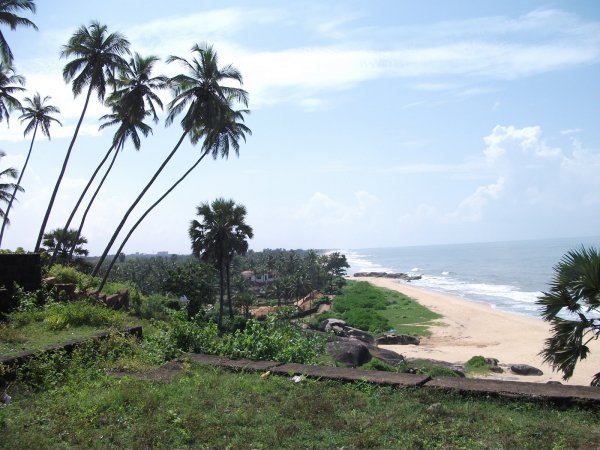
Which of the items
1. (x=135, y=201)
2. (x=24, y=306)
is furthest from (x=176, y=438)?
(x=135, y=201)

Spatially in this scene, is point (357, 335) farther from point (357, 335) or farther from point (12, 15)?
point (12, 15)

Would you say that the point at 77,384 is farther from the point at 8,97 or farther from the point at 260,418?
the point at 8,97

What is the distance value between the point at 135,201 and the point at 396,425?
70.9 ft

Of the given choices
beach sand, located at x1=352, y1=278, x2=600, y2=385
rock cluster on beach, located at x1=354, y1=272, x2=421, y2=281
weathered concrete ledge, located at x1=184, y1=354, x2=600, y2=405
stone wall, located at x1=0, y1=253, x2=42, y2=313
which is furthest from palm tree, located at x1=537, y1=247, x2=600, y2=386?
rock cluster on beach, located at x1=354, y1=272, x2=421, y2=281

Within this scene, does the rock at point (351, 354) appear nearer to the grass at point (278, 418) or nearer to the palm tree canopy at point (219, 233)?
the grass at point (278, 418)

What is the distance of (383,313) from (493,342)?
66.5ft

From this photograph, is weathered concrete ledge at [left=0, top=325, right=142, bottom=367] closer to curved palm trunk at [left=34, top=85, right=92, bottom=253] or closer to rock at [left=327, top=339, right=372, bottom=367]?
rock at [left=327, top=339, right=372, bottom=367]

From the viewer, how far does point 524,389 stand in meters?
4.71

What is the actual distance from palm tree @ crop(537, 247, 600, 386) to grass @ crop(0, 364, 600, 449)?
3.32m

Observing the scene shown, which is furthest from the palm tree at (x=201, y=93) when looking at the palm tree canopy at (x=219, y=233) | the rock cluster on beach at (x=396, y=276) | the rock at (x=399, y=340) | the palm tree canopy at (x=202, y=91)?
the rock cluster on beach at (x=396, y=276)

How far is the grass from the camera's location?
3.81 m

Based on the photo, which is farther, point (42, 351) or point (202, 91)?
point (202, 91)

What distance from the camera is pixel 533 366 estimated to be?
26891 mm

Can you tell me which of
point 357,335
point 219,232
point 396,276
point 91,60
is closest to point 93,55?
point 91,60
